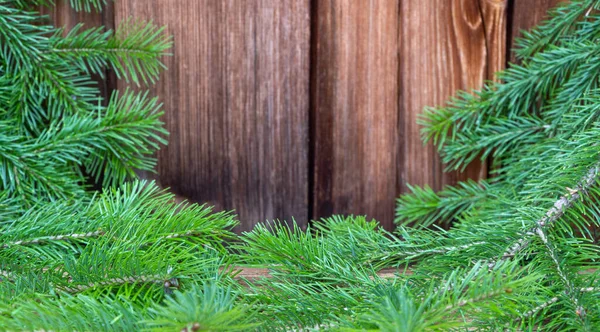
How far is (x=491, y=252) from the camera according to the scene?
0.71 meters

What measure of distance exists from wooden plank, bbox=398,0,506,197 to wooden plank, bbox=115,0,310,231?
201 millimetres

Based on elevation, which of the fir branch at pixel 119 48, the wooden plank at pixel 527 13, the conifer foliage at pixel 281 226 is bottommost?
the conifer foliage at pixel 281 226

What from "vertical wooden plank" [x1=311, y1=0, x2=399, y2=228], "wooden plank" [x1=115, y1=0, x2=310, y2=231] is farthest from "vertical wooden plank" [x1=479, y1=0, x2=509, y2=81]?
"wooden plank" [x1=115, y1=0, x2=310, y2=231]

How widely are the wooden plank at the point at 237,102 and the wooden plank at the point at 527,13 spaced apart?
1.33 feet

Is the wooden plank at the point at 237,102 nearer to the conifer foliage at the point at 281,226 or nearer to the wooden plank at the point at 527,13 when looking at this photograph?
the conifer foliage at the point at 281,226

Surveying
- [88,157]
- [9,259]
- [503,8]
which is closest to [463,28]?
[503,8]

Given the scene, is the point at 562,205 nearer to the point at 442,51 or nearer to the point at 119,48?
the point at 442,51

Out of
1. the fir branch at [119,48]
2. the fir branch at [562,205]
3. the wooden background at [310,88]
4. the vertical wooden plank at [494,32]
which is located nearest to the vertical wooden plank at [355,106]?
the wooden background at [310,88]

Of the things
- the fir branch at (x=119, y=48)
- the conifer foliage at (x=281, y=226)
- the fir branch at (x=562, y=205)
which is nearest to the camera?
the conifer foliage at (x=281, y=226)

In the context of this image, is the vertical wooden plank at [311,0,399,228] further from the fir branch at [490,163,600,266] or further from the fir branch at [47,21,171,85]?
the fir branch at [490,163,600,266]

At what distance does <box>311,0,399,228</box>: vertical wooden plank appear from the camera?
1153 millimetres

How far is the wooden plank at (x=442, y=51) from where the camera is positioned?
3.78ft

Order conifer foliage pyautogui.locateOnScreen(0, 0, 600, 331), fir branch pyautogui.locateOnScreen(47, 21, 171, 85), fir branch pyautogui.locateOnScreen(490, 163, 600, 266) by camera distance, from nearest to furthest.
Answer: conifer foliage pyautogui.locateOnScreen(0, 0, 600, 331), fir branch pyautogui.locateOnScreen(490, 163, 600, 266), fir branch pyautogui.locateOnScreen(47, 21, 171, 85)

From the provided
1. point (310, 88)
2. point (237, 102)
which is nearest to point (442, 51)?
point (310, 88)
